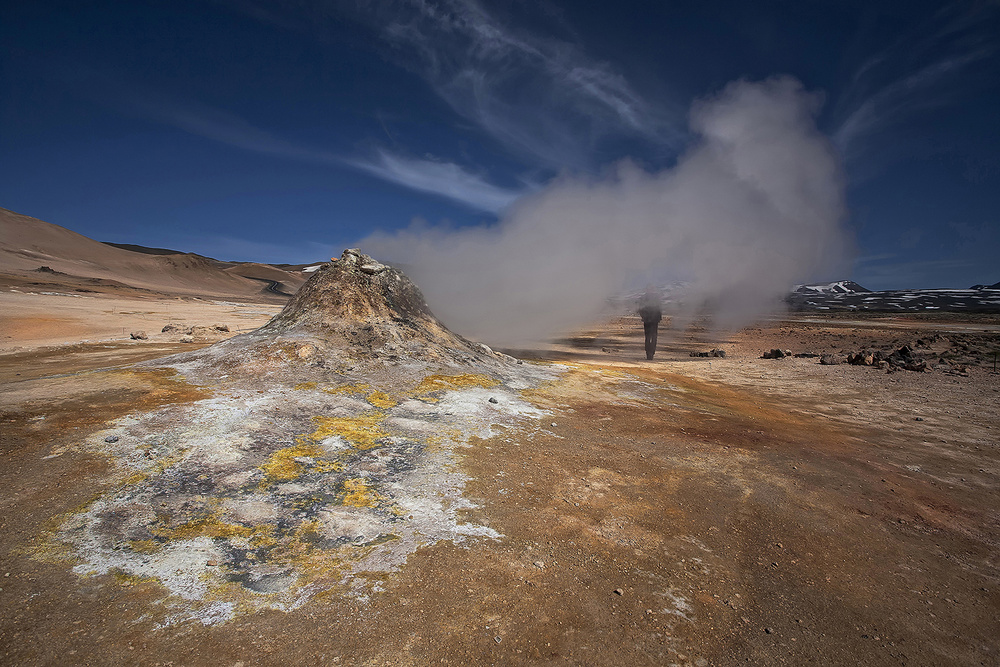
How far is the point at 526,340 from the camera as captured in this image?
24203 mm

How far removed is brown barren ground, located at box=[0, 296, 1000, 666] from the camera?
104 inches

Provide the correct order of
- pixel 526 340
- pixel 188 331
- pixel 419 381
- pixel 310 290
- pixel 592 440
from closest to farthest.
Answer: pixel 592 440, pixel 419 381, pixel 310 290, pixel 188 331, pixel 526 340

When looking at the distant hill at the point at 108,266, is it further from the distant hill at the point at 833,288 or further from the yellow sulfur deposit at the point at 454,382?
the distant hill at the point at 833,288

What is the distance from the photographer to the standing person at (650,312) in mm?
18781

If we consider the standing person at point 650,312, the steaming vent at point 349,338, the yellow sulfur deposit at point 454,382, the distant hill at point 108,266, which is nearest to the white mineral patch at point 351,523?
the yellow sulfur deposit at point 454,382

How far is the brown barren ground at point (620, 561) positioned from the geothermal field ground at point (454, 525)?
0.07 feet

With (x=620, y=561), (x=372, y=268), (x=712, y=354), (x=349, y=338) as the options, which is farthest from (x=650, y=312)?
(x=620, y=561)

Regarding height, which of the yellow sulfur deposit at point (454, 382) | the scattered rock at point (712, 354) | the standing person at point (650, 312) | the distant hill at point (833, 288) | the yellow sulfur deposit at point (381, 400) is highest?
the distant hill at point (833, 288)

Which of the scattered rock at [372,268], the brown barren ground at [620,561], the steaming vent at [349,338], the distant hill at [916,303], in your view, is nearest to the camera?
the brown barren ground at [620,561]

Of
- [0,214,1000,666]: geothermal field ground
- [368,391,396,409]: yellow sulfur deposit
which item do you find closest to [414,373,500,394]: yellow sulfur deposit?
[0,214,1000,666]: geothermal field ground

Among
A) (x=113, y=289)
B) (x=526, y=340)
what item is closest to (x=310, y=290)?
(x=526, y=340)

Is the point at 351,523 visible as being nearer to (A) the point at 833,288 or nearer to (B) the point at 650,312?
(B) the point at 650,312

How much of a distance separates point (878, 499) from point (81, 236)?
130 m

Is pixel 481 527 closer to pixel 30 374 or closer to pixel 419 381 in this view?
pixel 419 381
